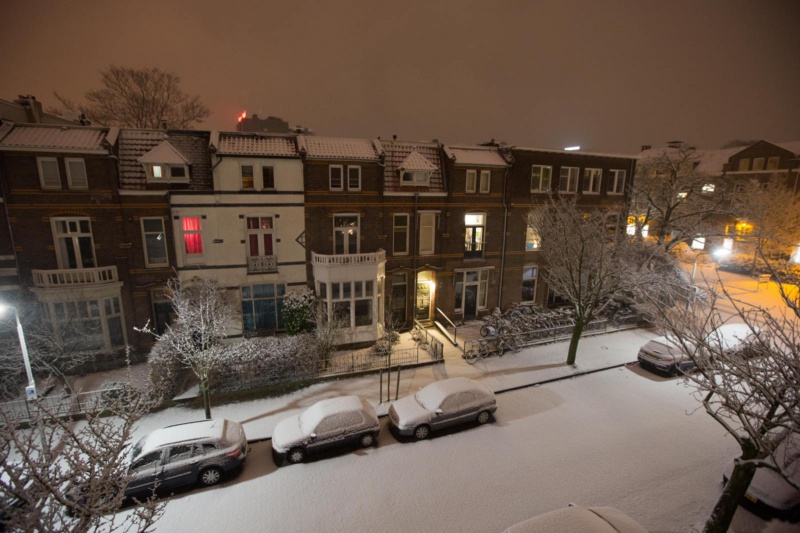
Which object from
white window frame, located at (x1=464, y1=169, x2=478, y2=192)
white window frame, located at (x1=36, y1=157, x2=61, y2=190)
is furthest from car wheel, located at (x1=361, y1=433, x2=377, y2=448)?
white window frame, located at (x1=36, y1=157, x2=61, y2=190)

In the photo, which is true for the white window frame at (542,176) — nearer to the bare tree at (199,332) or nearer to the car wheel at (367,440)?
the car wheel at (367,440)

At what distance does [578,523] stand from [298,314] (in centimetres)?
1402

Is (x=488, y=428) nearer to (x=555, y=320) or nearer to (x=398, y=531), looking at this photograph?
(x=398, y=531)

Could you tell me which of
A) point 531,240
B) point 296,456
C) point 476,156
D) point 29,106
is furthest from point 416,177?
point 29,106

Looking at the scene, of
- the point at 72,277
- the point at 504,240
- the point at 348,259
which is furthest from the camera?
the point at 504,240

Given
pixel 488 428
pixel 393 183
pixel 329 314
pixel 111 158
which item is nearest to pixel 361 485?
pixel 488 428

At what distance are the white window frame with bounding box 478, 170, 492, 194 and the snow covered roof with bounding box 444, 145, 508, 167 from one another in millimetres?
531

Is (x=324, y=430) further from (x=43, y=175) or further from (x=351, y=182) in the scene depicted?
(x=43, y=175)

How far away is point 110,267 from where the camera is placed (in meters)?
16.7

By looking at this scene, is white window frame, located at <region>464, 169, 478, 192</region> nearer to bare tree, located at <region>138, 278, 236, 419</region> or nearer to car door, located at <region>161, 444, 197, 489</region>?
bare tree, located at <region>138, 278, 236, 419</region>

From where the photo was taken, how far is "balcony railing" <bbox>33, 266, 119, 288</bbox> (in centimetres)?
1570

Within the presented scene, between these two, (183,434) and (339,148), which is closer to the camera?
(183,434)

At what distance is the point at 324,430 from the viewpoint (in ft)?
37.8

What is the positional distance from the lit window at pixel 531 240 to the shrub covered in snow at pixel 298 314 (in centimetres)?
1415
